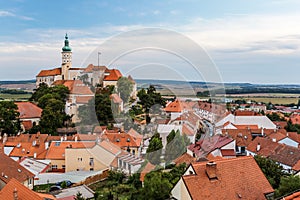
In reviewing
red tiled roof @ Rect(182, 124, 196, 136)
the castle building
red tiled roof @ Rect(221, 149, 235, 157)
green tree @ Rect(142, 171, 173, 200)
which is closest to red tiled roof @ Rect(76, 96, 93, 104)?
red tiled roof @ Rect(182, 124, 196, 136)

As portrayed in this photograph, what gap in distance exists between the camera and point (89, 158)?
21.0 meters

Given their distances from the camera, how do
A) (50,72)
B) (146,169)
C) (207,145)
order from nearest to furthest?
(146,169)
(207,145)
(50,72)

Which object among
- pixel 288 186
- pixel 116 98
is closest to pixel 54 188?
pixel 116 98

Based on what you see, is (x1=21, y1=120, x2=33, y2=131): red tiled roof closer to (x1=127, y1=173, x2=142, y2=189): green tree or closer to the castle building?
the castle building

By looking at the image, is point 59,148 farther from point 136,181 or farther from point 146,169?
point 146,169

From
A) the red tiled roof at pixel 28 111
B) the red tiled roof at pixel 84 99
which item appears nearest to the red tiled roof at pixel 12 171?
the red tiled roof at pixel 84 99

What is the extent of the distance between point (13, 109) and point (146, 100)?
1510cm

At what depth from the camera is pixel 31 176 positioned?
18.0m

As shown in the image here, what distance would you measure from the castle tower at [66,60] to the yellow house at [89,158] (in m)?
30.4

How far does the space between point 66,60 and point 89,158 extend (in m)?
32.4

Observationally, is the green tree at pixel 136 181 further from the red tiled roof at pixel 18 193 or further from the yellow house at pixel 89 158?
the red tiled roof at pixel 18 193

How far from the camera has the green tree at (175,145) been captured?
16859 mm

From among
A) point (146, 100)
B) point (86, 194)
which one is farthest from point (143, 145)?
point (86, 194)

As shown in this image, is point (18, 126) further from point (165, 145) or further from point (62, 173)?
point (165, 145)
